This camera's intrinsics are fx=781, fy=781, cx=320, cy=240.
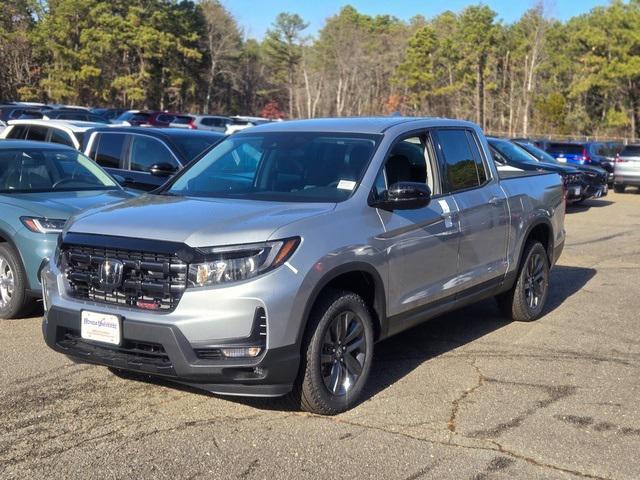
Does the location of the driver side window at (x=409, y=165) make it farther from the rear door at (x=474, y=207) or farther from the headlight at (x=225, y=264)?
the headlight at (x=225, y=264)

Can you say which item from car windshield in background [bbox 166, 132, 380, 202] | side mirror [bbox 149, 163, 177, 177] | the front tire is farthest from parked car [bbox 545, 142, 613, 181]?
the front tire

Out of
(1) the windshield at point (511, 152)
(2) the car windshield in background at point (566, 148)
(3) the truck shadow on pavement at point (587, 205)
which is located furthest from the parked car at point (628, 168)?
(1) the windshield at point (511, 152)

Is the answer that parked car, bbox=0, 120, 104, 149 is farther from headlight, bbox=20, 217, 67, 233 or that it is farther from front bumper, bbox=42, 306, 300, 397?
front bumper, bbox=42, 306, 300, 397

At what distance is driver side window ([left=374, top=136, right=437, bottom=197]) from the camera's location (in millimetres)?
5574

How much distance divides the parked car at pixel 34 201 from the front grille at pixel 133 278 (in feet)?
4.80

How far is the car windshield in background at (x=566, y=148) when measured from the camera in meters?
24.8

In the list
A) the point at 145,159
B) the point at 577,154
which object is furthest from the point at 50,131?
the point at 577,154

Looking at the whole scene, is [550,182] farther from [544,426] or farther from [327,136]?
[544,426]

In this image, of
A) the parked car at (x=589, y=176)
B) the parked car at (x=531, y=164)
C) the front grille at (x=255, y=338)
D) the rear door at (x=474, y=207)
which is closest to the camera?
the front grille at (x=255, y=338)

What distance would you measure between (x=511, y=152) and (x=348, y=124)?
12.3 meters

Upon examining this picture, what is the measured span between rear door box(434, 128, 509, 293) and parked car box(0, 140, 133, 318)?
10.8 ft

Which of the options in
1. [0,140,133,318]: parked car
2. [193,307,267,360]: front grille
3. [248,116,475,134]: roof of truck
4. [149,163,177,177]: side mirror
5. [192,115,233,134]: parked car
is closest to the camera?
[193,307,267,360]: front grille

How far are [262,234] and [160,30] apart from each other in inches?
2358

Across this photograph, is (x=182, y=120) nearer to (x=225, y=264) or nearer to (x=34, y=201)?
(x=34, y=201)
